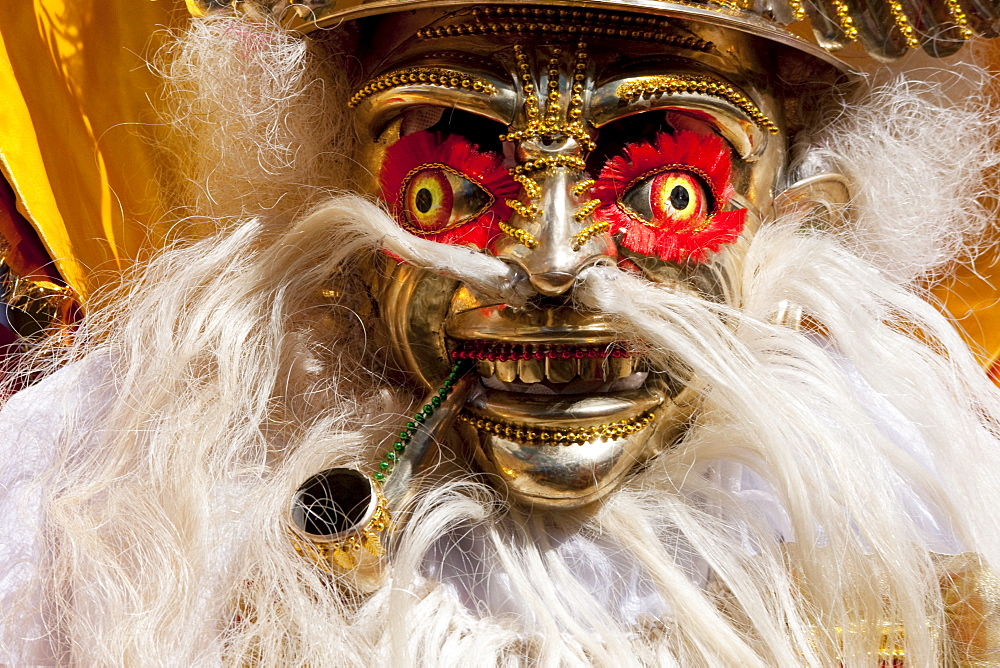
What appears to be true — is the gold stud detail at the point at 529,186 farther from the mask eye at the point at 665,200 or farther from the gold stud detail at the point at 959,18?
the gold stud detail at the point at 959,18

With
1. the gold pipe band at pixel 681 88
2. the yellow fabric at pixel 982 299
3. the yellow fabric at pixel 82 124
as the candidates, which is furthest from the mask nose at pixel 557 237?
the yellow fabric at pixel 982 299

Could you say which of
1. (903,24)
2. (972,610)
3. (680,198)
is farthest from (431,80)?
(972,610)

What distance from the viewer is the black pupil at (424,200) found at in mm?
1024

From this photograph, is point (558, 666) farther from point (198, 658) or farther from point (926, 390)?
point (926, 390)

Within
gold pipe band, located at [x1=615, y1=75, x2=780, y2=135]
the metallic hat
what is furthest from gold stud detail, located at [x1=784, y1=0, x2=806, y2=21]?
gold pipe band, located at [x1=615, y1=75, x2=780, y2=135]

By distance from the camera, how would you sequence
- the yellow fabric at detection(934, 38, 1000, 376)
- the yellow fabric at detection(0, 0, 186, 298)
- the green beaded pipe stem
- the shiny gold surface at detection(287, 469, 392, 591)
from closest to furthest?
the shiny gold surface at detection(287, 469, 392, 591)
the green beaded pipe stem
the yellow fabric at detection(0, 0, 186, 298)
the yellow fabric at detection(934, 38, 1000, 376)

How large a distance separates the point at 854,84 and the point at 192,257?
2.86 feet

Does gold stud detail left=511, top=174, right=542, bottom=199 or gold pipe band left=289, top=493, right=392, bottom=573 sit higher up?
gold stud detail left=511, top=174, right=542, bottom=199

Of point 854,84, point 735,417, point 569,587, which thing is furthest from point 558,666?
point 854,84

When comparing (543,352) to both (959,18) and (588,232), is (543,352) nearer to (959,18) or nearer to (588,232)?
(588,232)

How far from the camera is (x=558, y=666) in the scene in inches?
34.7

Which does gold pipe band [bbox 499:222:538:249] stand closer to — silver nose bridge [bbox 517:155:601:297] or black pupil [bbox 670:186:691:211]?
silver nose bridge [bbox 517:155:601:297]

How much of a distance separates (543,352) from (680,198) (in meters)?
0.24

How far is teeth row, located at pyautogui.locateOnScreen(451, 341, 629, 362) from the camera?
964 mm
